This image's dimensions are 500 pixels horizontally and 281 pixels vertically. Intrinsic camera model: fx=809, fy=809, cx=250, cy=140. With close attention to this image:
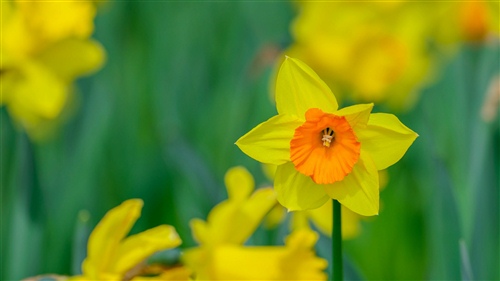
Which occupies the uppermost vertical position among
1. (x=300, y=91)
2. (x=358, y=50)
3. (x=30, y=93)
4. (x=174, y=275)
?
(x=358, y=50)

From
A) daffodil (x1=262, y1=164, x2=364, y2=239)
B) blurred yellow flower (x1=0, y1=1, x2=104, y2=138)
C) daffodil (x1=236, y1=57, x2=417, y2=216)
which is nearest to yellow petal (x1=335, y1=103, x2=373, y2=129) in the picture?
daffodil (x1=236, y1=57, x2=417, y2=216)

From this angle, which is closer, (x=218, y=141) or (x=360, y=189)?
(x=360, y=189)

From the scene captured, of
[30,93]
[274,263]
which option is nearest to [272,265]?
[274,263]

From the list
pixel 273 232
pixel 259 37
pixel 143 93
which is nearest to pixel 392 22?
pixel 259 37

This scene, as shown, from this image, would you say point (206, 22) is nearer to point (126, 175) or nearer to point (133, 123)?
point (133, 123)

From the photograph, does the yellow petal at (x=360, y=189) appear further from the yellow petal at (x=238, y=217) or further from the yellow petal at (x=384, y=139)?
the yellow petal at (x=238, y=217)

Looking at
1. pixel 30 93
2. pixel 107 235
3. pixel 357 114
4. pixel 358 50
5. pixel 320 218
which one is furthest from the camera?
pixel 358 50

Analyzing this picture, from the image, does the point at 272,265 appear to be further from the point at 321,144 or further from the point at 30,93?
the point at 30,93

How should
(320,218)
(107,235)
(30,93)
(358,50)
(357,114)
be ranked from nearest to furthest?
(357,114), (107,235), (320,218), (30,93), (358,50)
